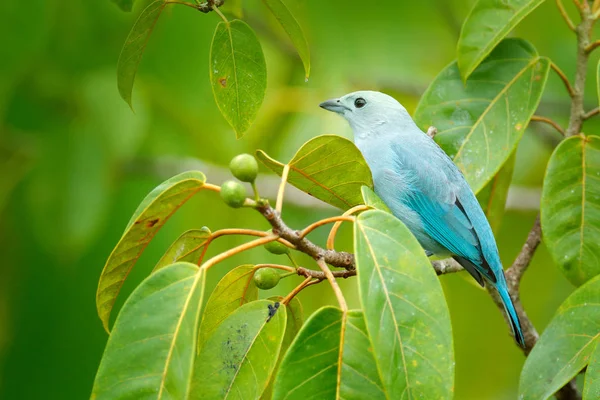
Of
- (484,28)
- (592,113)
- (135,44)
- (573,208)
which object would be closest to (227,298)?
(135,44)

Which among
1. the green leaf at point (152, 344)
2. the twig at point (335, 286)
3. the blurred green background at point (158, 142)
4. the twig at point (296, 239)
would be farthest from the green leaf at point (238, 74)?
the blurred green background at point (158, 142)

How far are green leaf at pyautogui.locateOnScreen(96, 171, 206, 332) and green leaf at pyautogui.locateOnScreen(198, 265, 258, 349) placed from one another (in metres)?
0.32

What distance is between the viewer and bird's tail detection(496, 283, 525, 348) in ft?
10.8

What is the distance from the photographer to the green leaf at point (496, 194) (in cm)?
367

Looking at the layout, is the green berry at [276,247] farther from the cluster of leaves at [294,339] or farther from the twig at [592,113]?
the twig at [592,113]

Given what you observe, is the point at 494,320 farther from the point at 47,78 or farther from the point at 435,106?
the point at 47,78

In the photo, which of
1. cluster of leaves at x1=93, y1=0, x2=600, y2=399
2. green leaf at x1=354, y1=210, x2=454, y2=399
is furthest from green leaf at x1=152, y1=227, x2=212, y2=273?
green leaf at x1=354, y1=210, x2=454, y2=399

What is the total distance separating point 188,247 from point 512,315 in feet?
4.97

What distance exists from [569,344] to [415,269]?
3.28 feet

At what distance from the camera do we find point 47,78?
479 cm

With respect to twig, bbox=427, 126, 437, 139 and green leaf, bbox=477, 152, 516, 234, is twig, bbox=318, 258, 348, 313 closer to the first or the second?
twig, bbox=427, 126, 437, 139

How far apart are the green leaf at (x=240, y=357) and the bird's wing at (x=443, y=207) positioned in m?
1.40

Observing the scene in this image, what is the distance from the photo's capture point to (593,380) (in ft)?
Result: 7.86

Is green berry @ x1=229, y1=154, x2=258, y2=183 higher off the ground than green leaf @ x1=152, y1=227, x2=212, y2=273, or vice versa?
green berry @ x1=229, y1=154, x2=258, y2=183
